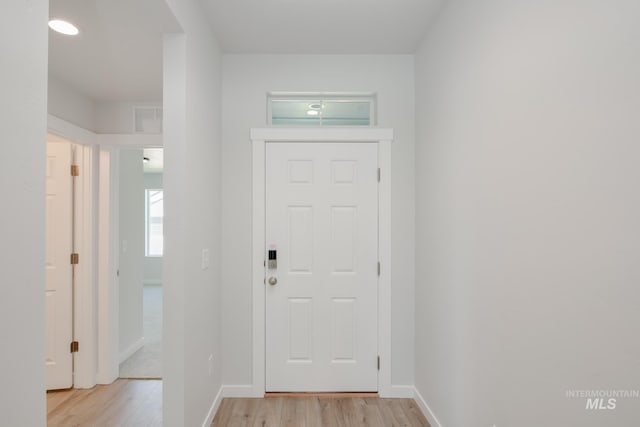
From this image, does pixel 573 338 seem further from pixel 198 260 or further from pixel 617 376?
pixel 198 260

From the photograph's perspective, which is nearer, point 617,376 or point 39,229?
point 39,229

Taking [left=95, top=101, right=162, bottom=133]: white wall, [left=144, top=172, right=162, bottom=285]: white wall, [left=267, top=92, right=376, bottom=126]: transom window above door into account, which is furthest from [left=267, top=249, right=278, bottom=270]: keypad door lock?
[left=144, top=172, right=162, bottom=285]: white wall

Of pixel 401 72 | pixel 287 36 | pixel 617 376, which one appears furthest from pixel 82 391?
pixel 401 72

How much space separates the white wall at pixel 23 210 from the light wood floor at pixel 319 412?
70.9 inches

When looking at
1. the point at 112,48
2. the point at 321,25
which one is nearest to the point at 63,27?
the point at 112,48

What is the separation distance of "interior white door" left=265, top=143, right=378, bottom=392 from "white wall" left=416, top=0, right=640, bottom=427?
0.65m

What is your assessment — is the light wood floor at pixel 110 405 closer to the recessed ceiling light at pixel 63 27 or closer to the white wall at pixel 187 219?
the white wall at pixel 187 219

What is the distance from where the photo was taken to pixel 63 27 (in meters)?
1.89

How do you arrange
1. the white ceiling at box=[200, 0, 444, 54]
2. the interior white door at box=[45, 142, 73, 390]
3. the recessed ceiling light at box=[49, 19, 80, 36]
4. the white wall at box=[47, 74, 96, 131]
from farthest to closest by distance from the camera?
the interior white door at box=[45, 142, 73, 390] < the white wall at box=[47, 74, 96, 131] < the white ceiling at box=[200, 0, 444, 54] < the recessed ceiling light at box=[49, 19, 80, 36]

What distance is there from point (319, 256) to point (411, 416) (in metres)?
1.34

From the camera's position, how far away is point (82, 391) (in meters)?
2.81

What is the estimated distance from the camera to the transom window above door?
8.93 feet

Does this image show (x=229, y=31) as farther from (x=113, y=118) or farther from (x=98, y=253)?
(x=98, y=253)

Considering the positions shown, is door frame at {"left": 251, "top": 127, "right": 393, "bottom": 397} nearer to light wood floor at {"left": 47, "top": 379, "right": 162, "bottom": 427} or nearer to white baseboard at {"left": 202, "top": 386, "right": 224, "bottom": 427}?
white baseboard at {"left": 202, "top": 386, "right": 224, "bottom": 427}
